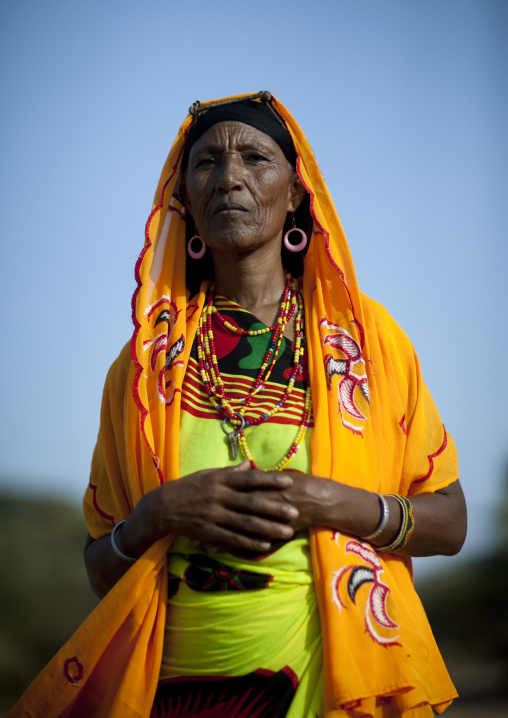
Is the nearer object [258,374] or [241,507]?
[241,507]

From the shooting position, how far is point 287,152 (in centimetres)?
302

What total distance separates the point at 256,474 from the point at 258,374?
56 centimetres

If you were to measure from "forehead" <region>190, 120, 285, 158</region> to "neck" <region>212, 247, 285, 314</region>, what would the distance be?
41cm

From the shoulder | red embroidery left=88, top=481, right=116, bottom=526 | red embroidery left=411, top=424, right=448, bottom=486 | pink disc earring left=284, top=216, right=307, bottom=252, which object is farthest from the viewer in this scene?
pink disc earring left=284, top=216, right=307, bottom=252

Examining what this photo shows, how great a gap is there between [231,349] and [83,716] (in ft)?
4.38

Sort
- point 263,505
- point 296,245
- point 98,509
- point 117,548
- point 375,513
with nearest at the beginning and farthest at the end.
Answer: point 263,505, point 375,513, point 117,548, point 98,509, point 296,245

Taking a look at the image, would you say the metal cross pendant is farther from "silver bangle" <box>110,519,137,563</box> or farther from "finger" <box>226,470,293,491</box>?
"silver bangle" <box>110,519,137,563</box>

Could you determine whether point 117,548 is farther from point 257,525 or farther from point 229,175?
point 229,175

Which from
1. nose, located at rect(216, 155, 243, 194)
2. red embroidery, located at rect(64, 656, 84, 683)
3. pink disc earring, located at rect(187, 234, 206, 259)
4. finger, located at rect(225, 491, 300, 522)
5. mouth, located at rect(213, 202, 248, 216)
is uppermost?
nose, located at rect(216, 155, 243, 194)

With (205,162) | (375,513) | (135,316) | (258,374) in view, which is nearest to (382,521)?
(375,513)

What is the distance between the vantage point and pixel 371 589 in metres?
2.29

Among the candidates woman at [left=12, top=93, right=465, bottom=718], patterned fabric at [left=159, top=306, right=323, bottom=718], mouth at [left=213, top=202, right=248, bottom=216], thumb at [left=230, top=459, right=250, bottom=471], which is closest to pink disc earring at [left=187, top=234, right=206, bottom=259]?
woman at [left=12, top=93, right=465, bottom=718]

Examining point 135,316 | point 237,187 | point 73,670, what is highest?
point 237,187

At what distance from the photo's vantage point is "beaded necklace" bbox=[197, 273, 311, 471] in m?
2.51
